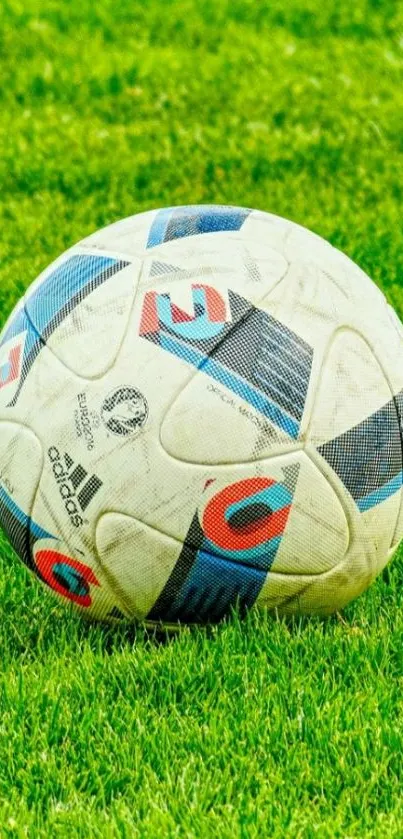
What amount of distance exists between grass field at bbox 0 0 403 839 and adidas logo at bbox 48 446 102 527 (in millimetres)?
399

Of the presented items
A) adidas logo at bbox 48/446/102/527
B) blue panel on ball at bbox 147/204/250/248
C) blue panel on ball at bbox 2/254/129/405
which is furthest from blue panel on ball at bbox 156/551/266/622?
blue panel on ball at bbox 147/204/250/248

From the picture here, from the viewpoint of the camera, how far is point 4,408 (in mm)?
3994

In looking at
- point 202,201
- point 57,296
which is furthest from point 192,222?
point 202,201


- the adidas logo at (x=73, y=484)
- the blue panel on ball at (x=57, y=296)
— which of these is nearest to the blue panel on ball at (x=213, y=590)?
the adidas logo at (x=73, y=484)

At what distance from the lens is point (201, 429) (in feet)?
12.2

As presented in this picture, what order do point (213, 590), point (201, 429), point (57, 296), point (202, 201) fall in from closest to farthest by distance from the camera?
1. point (201, 429)
2. point (213, 590)
3. point (57, 296)
4. point (202, 201)

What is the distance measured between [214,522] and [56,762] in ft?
2.47

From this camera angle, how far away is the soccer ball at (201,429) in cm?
375

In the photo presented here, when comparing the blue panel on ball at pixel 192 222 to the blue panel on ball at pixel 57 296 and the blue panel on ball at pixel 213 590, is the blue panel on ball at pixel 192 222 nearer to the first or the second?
the blue panel on ball at pixel 57 296

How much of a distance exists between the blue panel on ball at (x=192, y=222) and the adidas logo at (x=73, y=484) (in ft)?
2.17

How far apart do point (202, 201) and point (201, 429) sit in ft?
15.0

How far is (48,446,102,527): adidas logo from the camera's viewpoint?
Answer: 3.81m

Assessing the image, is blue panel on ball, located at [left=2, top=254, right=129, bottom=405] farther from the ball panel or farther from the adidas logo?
the adidas logo

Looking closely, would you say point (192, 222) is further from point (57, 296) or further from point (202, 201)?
point (202, 201)
